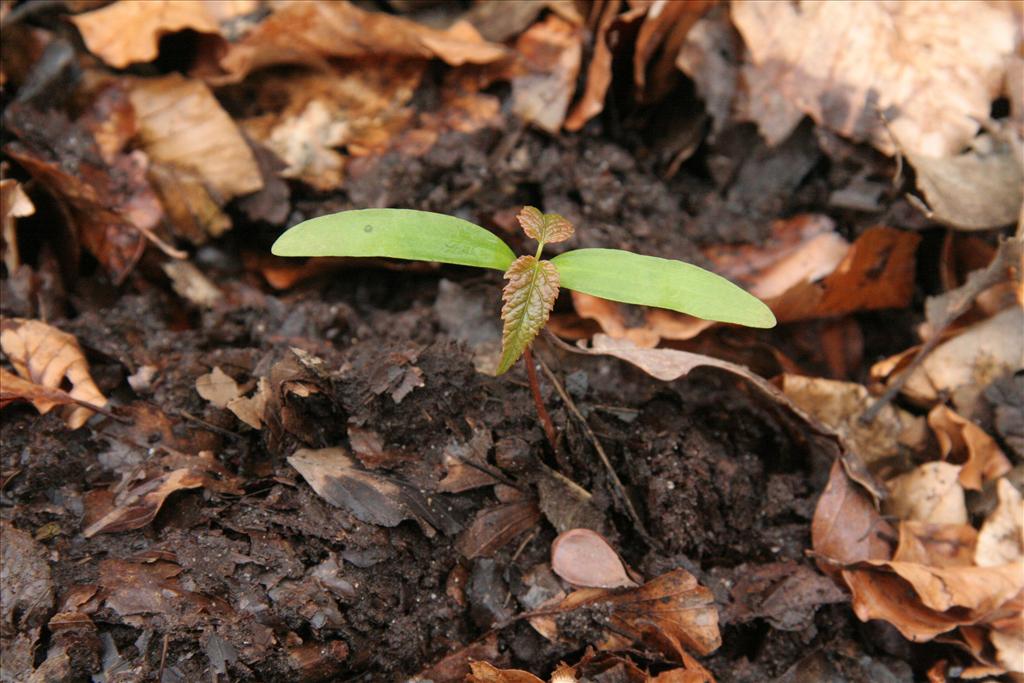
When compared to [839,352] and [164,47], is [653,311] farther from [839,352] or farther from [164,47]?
[164,47]

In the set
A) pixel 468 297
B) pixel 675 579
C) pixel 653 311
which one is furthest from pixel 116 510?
pixel 653 311

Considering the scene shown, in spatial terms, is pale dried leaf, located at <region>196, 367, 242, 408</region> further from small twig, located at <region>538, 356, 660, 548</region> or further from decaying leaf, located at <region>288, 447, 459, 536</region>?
small twig, located at <region>538, 356, 660, 548</region>

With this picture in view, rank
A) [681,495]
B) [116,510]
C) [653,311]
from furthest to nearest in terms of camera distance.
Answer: [653,311], [681,495], [116,510]

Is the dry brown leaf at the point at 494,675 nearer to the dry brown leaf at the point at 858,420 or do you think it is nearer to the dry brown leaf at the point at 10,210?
the dry brown leaf at the point at 858,420

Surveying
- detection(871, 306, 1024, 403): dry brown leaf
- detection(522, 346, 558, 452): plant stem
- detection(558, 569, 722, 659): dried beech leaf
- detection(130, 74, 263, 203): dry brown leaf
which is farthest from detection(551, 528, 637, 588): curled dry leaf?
detection(130, 74, 263, 203): dry brown leaf

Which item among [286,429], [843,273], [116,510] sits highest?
[843,273]

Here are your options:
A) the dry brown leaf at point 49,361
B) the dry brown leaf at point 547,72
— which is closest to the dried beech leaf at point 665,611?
the dry brown leaf at point 49,361

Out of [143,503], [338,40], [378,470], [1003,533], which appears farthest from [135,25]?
[1003,533]
